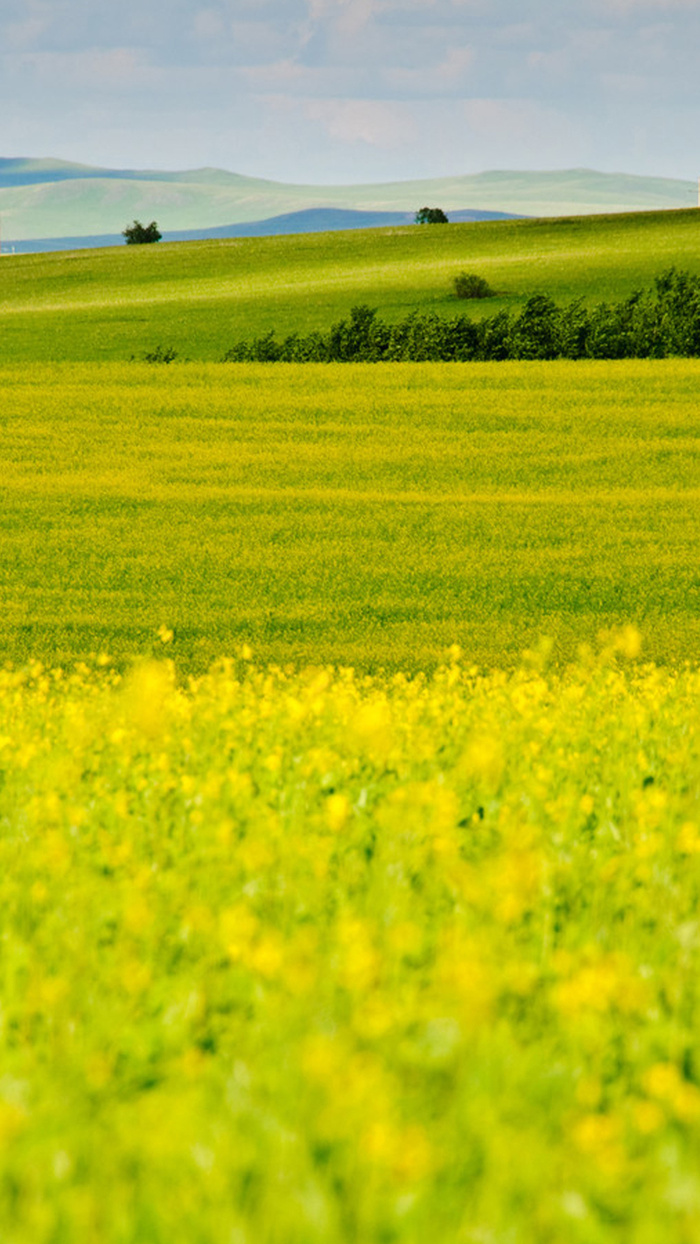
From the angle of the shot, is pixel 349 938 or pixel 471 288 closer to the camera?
pixel 349 938

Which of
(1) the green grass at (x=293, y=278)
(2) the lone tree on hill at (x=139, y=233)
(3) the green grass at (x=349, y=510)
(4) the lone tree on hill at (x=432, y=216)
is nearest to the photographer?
(3) the green grass at (x=349, y=510)

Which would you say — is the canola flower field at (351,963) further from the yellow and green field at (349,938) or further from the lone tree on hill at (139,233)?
the lone tree on hill at (139,233)

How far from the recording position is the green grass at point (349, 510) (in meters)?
13.5

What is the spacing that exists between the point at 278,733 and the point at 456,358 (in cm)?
2695

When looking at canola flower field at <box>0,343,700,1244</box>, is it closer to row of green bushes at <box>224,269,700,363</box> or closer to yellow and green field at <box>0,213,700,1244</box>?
yellow and green field at <box>0,213,700,1244</box>

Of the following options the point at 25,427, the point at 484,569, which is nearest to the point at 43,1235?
the point at 484,569

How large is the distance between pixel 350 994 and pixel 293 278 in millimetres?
56309

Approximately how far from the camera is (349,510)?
19.0 m

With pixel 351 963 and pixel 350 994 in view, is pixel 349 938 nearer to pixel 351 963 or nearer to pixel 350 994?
pixel 350 994

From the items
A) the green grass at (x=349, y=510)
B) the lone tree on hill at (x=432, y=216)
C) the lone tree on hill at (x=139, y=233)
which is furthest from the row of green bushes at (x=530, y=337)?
the lone tree on hill at (x=139, y=233)

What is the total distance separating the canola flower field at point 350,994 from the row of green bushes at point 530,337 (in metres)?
27.2

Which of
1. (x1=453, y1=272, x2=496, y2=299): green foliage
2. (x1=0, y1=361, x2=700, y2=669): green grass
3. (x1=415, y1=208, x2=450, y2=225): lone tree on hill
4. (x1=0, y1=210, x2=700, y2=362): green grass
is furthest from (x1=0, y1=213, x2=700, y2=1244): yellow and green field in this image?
(x1=415, y1=208, x2=450, y2=225): lone tree on hill

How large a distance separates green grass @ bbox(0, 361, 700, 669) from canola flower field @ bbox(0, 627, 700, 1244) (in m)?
6.86

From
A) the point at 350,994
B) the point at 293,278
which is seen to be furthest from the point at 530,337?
the point at 350,994
